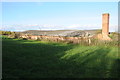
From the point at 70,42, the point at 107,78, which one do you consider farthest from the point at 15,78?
the point at 70,42

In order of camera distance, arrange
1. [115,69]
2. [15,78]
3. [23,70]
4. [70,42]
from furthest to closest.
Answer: [70,42] → [115,69] → [23,70] → [15,78]

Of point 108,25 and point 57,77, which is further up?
point 108,25

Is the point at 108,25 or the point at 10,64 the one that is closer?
the point at 10,64

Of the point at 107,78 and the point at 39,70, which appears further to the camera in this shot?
the point at 39,70

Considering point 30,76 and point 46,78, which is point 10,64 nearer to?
point 30,76

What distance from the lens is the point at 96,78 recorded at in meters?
4.11

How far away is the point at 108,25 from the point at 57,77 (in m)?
10.6

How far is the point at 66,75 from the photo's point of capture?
4.25 meters

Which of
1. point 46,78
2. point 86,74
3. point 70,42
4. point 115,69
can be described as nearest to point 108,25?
point 70,42

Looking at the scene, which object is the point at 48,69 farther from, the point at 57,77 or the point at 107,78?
the point at 107,78

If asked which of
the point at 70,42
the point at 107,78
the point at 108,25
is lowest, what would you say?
the point at 107,78

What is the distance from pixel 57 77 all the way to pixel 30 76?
29.9 inches

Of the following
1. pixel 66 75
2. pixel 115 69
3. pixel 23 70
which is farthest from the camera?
pixel 115 69

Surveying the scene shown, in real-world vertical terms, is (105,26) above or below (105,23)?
below
